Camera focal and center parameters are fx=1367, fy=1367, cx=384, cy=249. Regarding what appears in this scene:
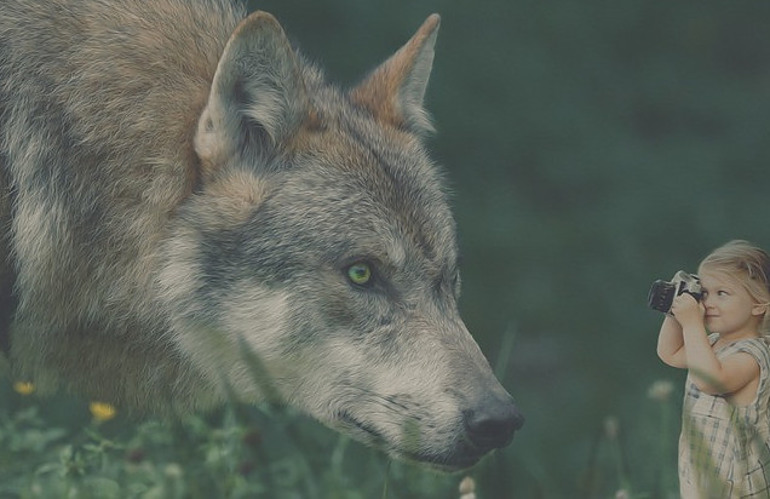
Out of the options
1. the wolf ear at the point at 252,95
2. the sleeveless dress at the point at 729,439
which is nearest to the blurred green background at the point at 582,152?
the wolf ear at the point at 252,95

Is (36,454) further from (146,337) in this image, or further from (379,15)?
(379,15)

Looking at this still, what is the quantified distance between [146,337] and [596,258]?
5.46 meters

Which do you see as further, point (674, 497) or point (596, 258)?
point (596, 258)

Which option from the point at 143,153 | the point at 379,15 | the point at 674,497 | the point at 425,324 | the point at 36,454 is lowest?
the point at 36,454

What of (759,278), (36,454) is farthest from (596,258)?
(759,278)

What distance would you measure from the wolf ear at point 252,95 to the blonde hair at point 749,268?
1.73 metres

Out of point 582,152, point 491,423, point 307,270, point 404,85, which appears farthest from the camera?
point 582,152

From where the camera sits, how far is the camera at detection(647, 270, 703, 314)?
2967 mm

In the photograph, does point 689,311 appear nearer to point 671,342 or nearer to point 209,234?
point 671,342

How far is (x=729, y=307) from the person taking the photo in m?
2.94

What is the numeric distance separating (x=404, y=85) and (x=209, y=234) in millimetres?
1010

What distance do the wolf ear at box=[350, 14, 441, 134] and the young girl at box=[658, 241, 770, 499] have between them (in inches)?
78.8

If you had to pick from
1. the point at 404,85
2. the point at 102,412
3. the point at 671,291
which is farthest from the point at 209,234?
the point at 671,291

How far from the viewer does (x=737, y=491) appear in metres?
2.96
